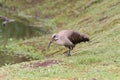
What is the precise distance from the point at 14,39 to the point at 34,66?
34.0m

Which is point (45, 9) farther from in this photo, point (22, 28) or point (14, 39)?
point (14, 39)

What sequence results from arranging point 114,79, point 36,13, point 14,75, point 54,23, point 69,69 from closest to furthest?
1. point 114,79
2. point 14,75
3. point 69,69
4. point 54,23
5. point 36,13

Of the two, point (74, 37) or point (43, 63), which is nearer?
point (43, 63)

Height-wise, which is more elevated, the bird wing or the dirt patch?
the bird wing

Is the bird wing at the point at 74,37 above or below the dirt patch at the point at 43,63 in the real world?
above

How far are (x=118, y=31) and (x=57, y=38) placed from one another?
13355 mm

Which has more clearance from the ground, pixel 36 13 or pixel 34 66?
pixel 36 13

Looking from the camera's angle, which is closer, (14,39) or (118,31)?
(118,31)

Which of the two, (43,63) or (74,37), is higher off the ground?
(74,37)

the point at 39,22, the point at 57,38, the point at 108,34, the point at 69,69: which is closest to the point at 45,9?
the point at 39,22

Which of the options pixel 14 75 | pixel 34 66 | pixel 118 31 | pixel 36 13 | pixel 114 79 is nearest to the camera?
pixel 114 79

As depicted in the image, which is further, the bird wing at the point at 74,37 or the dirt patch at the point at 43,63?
the bird wing at the point at 74,37

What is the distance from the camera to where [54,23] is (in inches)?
3164

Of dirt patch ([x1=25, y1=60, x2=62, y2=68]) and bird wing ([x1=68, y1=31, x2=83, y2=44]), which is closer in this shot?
dirt patch ([x1=25, y1=60, x2=62, y2=68])
